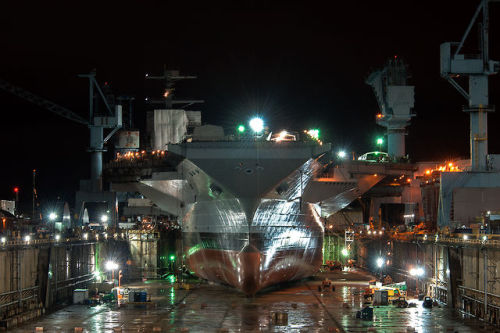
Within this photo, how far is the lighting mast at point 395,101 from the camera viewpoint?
60.5 m

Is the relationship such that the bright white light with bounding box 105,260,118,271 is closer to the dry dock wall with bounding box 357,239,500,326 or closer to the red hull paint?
the red hull paint

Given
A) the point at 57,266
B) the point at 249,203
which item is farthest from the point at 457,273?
the point at 57,266

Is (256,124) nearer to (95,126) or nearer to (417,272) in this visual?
(417,272)

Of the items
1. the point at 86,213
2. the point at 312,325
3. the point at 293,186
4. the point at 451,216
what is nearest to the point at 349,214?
the point at 451,216

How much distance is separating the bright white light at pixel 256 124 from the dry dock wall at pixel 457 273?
976 cm

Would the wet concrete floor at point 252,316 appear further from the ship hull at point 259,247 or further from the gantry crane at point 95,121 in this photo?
the gantry crane at point 95,121

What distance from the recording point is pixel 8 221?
137ft

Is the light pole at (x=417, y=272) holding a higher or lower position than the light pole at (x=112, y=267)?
higher

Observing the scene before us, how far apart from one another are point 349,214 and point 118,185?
20832mm

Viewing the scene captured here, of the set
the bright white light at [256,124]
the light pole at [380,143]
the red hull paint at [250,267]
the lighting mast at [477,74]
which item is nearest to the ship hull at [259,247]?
the red hull paint at [250,267]

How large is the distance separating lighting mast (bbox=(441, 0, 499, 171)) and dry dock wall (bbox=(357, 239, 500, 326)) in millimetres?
8310

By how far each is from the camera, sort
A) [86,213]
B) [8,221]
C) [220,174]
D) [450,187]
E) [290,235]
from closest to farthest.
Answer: [220,174]
[290,235]
[450,187]
[8,221]
[86,213]

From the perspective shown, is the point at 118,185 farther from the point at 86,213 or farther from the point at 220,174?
the point at 220,174

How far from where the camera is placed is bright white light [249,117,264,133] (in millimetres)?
33500
